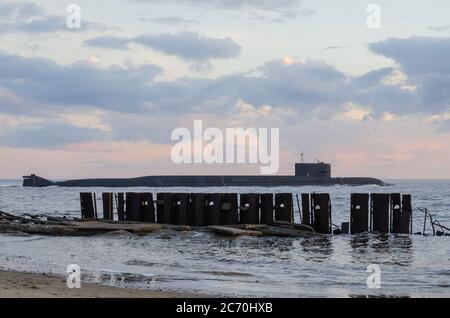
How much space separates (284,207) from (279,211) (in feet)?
1.03

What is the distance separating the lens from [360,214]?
28078 millimetres

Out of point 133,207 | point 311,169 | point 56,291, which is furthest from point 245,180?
point 56,291

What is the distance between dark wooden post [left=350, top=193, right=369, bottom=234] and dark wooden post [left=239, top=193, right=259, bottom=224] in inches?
160

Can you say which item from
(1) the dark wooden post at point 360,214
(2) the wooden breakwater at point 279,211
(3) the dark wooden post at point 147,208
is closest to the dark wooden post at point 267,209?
(2) the wooden breakwater at point 279,211

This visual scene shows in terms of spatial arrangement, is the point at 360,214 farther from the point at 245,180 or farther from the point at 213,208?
the point at 245,180

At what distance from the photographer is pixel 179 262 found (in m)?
20.6

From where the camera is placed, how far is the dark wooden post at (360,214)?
2791cm

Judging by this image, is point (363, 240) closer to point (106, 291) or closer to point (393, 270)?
point (393, 270)

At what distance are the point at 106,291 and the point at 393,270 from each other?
9.79m

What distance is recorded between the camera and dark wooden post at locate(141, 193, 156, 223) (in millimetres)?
31562
